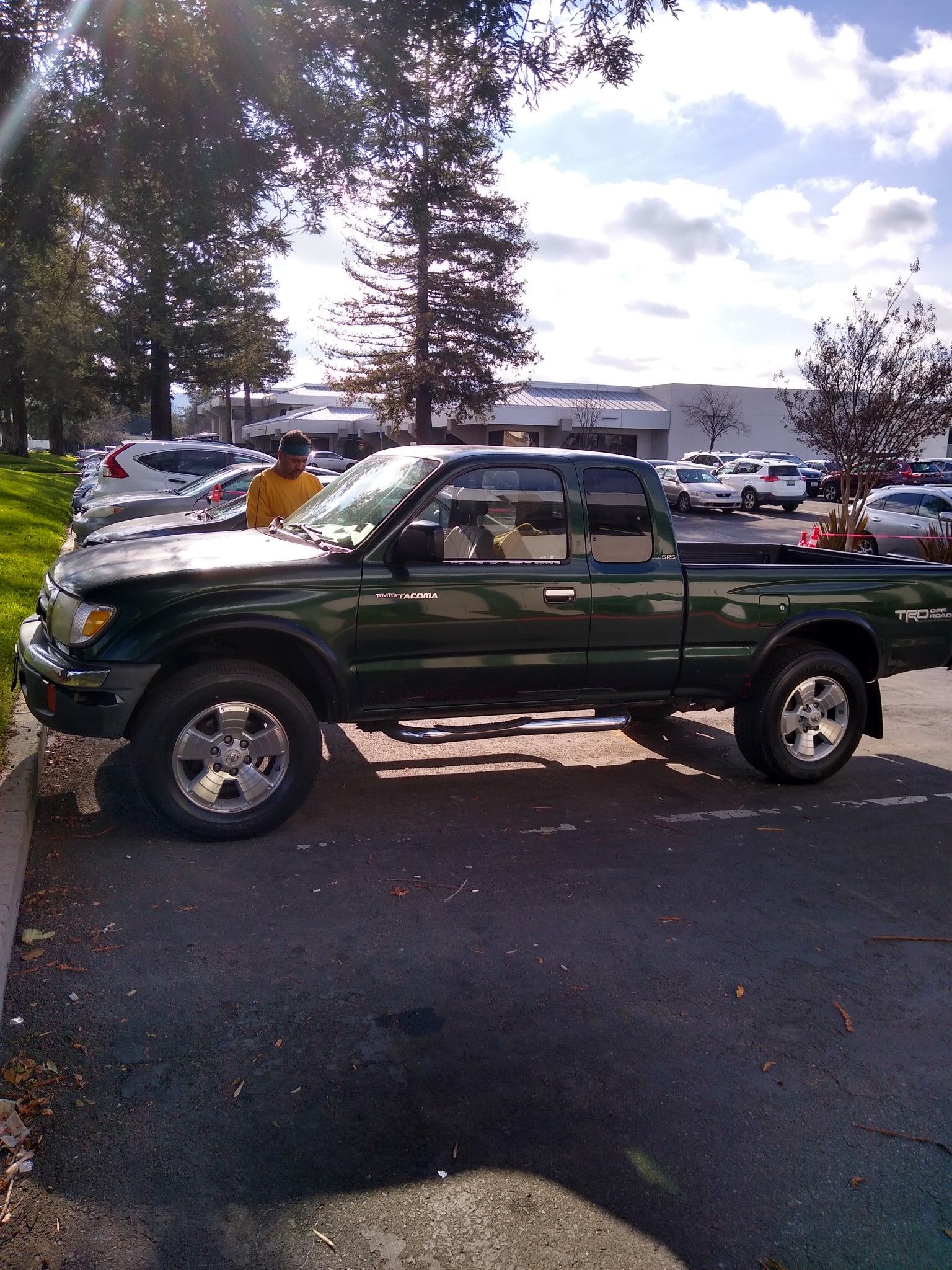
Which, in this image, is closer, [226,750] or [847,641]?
[226,750]

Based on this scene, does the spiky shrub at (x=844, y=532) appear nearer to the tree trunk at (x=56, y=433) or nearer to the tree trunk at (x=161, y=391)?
the tree trunk at (x=161, y=391)

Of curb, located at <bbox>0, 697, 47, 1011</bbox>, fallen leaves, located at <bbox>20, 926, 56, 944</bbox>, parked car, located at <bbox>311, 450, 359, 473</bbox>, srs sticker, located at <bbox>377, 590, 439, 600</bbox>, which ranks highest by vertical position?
parked car, located at <bbox>311, 450, 359, 473</bbox>

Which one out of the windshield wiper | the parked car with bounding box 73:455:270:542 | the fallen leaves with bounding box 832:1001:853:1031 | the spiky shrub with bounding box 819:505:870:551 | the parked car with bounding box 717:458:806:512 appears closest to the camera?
the fallen leaves with bounding box 832:1001:853:1031

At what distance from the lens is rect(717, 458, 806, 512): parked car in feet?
121

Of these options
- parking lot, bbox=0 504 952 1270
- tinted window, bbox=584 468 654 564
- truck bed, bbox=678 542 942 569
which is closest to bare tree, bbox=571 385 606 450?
truck bed, bbox=678 542 942 569

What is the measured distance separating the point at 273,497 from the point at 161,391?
32.9 m

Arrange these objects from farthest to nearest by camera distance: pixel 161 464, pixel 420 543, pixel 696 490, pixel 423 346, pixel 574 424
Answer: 1. pixel 574 424
2. pixel 423 346
3. pixel 696 490
4. pixel 161 464
5. pixel 420 543

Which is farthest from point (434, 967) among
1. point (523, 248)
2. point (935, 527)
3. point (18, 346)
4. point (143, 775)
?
point (18, 346)

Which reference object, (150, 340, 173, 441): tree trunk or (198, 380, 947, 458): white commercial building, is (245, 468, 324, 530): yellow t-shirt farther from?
(198, 380, 947, 458): white commercial building

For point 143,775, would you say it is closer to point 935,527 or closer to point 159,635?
point 159,635

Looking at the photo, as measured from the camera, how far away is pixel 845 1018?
13.4 ft

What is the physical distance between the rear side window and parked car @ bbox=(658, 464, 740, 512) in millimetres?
20862

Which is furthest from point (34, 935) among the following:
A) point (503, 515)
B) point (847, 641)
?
point (847, 641)

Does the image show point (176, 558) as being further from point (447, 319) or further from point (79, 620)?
point (447, 319)
